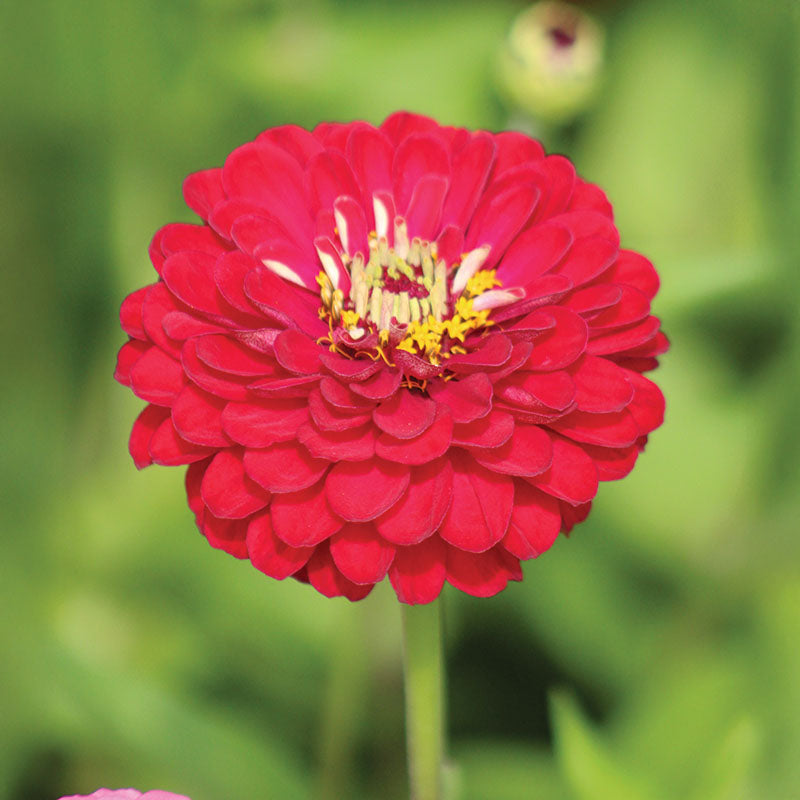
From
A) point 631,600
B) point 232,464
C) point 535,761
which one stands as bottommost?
point 535,761

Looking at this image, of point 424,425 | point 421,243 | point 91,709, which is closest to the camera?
point 424,425

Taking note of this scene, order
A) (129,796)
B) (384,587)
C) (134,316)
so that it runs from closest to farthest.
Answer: (129,796), (134,316), (384,587)

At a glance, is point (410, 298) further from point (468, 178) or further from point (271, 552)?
point (271, 552)

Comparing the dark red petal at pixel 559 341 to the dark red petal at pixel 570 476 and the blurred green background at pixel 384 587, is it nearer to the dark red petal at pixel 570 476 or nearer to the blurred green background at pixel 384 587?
the dark red petal at pixel 570 476

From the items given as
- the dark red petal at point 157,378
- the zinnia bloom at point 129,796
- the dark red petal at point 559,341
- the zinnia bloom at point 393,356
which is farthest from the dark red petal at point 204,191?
the zinnia bloom at point 129,796

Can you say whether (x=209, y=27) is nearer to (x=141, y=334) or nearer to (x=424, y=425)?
(x=141, y=334)

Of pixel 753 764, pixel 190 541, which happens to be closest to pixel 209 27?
pixel 190 541

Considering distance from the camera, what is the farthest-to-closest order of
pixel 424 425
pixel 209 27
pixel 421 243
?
pixel 209 27 → pixel 421 243 → pixel 424 425

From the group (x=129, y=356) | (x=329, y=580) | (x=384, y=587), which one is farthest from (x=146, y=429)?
(x=384, y=587)
